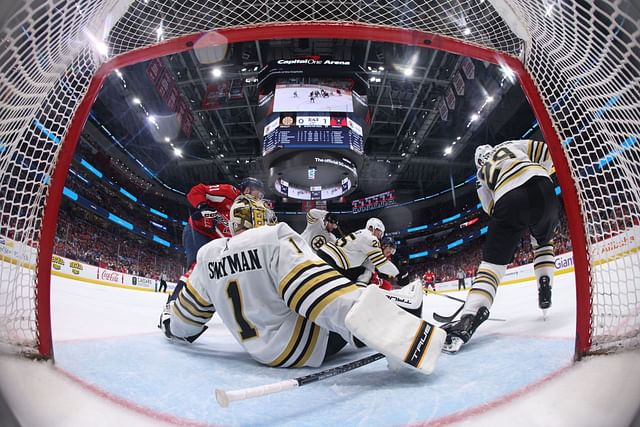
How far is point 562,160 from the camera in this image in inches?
39.0

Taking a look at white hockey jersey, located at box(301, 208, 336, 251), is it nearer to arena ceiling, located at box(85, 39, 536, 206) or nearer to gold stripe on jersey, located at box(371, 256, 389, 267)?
gold stripe on jersey, located at box(371, 256, 389, 267)

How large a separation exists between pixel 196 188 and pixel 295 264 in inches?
63.2

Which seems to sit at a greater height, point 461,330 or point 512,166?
point 512,166

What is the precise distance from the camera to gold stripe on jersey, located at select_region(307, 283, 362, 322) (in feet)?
2.54

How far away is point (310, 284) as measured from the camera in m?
0.81

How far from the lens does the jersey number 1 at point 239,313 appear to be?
98 centimetres

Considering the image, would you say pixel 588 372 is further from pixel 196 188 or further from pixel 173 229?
pixel 173 229

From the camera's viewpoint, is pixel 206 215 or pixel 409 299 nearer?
pixel 409 299

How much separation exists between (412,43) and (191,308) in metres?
1.13

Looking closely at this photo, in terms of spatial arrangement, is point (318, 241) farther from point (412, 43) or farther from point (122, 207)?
point (122, 207)

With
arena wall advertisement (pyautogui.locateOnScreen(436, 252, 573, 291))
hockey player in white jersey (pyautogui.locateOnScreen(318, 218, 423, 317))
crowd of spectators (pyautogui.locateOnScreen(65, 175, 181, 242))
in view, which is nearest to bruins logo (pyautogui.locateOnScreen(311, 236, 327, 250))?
hockey player in white jersey (pyautogui.locateOnScreen(318, 218, 423, 317))

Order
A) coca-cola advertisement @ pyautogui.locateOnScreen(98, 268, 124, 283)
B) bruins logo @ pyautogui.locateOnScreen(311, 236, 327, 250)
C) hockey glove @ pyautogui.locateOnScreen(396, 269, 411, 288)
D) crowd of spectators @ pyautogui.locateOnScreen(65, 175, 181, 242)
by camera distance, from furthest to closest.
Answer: crowd of spectators @ pyautogui.locateOnScreen(65, 175, 181, 242) → coca-cola advertisement @ pyautogui.locateOnScreen(98, 268, 124, 283) → hockey glove @ pyautogui.locateOnScreen(396, 269, 411, 288) → bruins logo @ pyautogui.locateOnScreen(311, 236, 327, 250)

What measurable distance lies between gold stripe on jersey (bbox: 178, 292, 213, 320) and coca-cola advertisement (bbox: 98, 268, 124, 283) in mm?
4893

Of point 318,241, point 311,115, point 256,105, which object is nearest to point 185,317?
point 318,241
